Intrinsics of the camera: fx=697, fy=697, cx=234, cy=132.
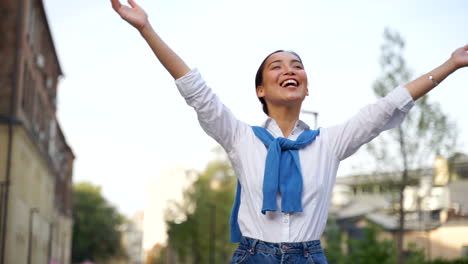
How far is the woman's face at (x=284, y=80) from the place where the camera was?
4.25 m

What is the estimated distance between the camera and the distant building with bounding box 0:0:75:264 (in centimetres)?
2603

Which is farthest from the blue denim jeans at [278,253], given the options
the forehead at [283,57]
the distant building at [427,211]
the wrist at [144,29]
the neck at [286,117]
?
the distant building at [427,211]

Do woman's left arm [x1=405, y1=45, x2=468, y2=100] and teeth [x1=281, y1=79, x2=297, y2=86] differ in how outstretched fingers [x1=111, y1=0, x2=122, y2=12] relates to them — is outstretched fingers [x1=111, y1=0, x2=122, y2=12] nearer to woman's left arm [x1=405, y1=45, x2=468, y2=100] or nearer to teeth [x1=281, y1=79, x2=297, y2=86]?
teeth [x1=281, y1=79, x2=297, y2=86]

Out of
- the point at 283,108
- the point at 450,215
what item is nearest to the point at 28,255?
the point at 283,108

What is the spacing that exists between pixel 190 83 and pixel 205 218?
4528cm

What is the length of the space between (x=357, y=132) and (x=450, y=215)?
49.1 metres

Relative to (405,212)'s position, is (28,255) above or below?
below

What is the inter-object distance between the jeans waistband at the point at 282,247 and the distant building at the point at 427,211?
78.1ft

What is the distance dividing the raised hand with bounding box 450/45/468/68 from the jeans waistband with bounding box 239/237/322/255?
1385mm

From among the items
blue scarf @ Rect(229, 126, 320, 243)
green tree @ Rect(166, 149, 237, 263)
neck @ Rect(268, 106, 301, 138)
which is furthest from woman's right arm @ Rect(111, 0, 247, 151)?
green tree @ Rect(166, 149, 237, 263)

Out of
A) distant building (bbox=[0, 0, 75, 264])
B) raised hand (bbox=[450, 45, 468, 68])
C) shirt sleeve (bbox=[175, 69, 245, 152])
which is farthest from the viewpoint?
distant building (bbox=[0, 0, 75, 264])

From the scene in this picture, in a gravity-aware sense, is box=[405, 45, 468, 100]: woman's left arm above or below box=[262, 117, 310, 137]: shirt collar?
above

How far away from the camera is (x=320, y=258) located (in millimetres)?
3941

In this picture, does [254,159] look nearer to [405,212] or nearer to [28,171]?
[405,212]
